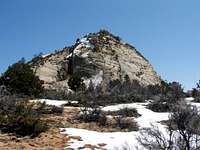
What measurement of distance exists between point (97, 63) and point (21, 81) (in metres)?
19.5

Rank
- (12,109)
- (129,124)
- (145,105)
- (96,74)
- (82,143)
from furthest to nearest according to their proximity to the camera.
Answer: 1. (96,74)
2. (145,105)
3. (12,109)
4. (129,124)
5. (82,143)

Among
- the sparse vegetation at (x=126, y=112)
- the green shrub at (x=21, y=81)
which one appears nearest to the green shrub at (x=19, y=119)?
the sparse vegetation at (x=126, y=112)

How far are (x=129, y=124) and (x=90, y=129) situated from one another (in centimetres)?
194

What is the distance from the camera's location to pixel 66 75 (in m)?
51.8

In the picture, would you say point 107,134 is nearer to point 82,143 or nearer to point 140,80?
point 82,143

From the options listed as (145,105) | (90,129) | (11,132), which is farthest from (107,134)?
(145,105)

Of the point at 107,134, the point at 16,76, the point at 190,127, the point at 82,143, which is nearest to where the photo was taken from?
the point at 190,127

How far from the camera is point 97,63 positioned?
50781 millimetres

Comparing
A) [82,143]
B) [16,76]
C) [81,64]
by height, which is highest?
[81,64]

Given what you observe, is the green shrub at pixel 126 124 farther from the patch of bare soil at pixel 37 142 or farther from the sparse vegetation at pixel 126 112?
the patch of bare soil at pixel 37 142

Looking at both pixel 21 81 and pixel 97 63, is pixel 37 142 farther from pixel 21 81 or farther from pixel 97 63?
pixel 97 63

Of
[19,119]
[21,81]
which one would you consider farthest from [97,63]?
[19,119]

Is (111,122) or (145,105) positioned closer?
(111,122)

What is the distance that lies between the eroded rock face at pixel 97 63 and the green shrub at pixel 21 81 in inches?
487
